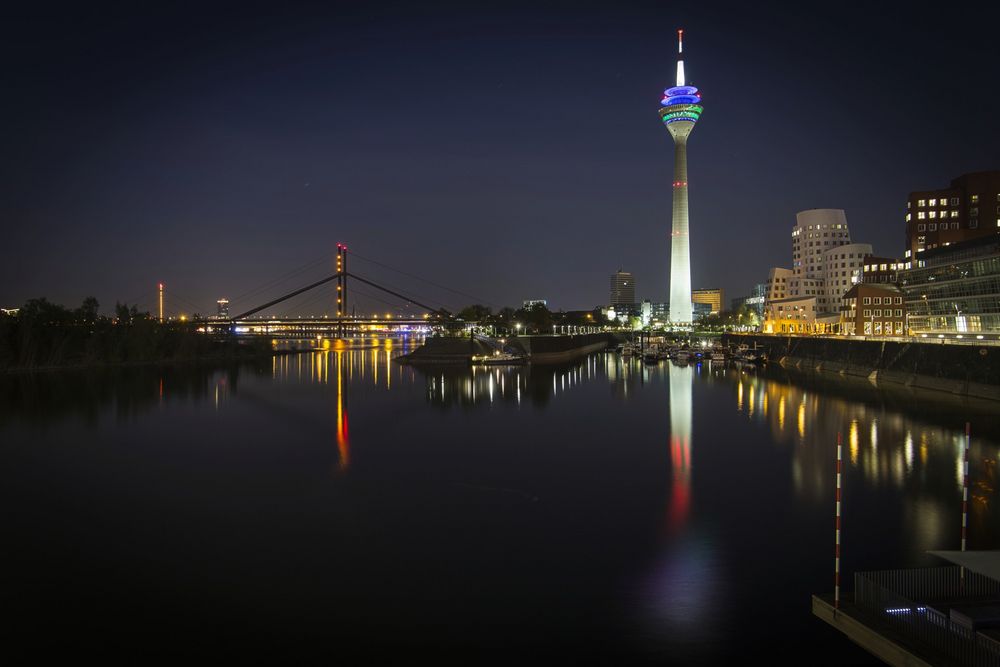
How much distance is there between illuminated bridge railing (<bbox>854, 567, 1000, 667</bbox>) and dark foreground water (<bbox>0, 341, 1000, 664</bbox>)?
2.24 feet

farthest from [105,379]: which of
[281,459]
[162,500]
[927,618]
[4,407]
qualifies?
[927,618]

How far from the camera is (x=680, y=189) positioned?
318 feet

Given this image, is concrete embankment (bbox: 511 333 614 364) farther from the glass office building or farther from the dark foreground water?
the dark foreground water

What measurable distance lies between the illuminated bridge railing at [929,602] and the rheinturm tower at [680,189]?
96.1m

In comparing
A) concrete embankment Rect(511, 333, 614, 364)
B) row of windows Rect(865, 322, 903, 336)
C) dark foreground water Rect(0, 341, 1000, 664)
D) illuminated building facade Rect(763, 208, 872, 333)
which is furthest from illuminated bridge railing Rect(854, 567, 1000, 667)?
illuminated building facade Rect(763, 208, 872, 333)

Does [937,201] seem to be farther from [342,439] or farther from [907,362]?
[342,439]

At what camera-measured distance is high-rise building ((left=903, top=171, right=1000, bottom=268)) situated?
191 ft

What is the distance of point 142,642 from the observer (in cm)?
581

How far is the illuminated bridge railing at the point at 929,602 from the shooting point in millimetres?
4391

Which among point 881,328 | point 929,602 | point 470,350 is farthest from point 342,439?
point 881,328

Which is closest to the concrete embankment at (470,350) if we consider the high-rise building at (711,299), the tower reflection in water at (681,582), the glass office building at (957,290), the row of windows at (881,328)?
the row of windows at (881,328)

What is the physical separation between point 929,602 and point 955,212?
2701 inches

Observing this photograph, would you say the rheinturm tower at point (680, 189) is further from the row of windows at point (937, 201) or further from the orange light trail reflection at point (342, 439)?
the orange light trail reflection at point (342, 439)

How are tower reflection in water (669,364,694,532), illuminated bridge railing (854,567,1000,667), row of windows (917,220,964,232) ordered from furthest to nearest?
row of windows (917,220,964,232)
tower reflection in water (669,364,694,532)
illuminated bridge railing (854,567,1000,667)
